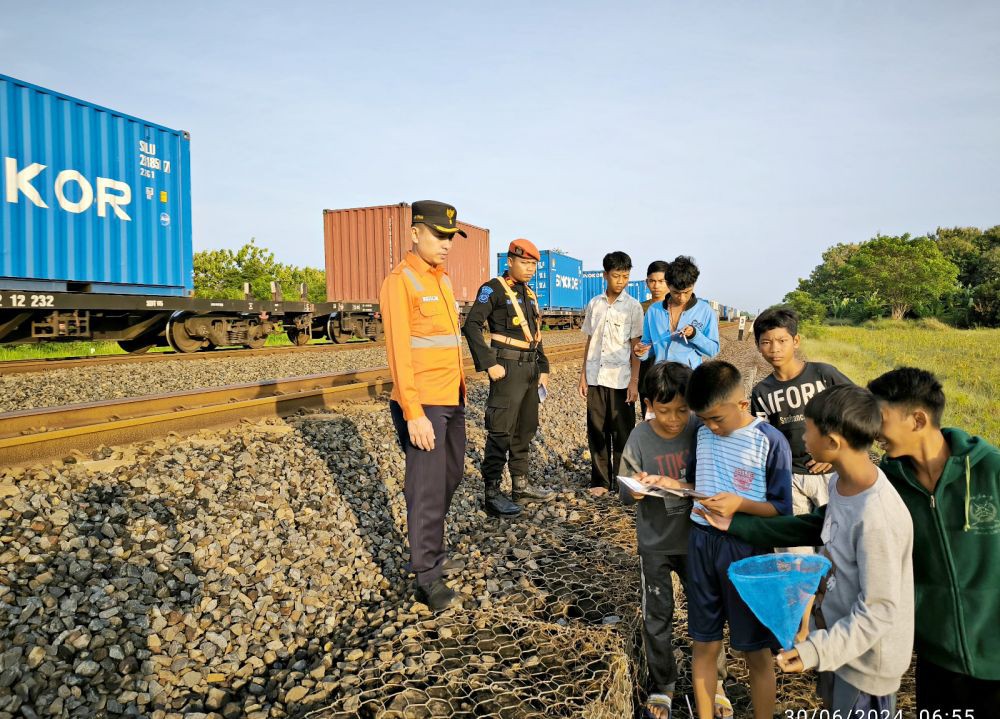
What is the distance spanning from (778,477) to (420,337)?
5.98 ft

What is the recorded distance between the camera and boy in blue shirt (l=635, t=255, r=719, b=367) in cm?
401

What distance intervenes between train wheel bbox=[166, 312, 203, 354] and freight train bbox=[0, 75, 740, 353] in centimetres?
2

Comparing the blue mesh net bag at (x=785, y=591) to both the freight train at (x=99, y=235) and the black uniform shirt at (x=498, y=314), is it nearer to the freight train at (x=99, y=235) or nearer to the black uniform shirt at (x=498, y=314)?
the black uniform shirt at (x=498, y=314)

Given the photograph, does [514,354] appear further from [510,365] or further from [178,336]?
[178,336]

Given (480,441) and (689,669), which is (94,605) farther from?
(480,441)

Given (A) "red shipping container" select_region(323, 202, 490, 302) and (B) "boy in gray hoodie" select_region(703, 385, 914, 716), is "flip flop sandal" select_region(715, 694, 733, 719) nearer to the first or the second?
(B) "boy in gray hoodie" select_region(703, 385, 914, 716)

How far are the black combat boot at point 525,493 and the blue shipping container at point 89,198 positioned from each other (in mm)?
8800

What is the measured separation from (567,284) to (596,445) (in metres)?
26.4

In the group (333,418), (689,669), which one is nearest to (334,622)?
(689,669)

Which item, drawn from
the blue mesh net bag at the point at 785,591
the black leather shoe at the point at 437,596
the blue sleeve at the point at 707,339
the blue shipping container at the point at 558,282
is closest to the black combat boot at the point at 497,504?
the black leather shoe at the point at 437,596

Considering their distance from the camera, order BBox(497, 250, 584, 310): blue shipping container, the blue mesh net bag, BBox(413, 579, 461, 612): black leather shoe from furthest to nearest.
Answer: BBox(497, 250, 584, 310): blue shipping container, BBox(413, 579, 461, 612): black leather shoe, the blue mesh net bag

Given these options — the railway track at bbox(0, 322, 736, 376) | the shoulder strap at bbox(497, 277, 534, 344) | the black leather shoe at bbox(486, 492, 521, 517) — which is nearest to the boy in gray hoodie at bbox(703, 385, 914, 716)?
the black leather shoe at bbox(486, 492, 521, 517)

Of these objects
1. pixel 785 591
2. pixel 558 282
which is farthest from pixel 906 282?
pixel 785 591

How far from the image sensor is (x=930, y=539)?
5.61 ft
